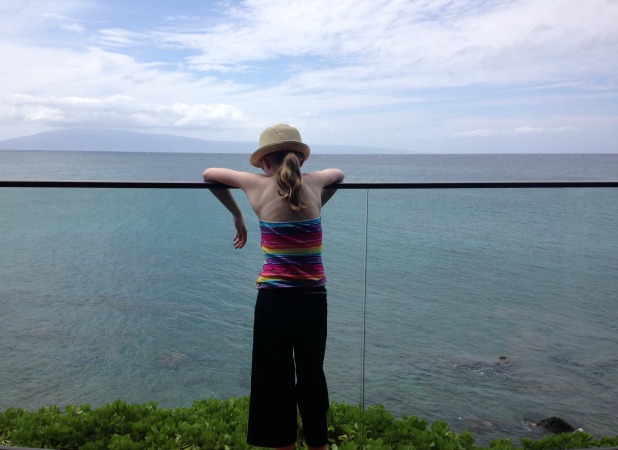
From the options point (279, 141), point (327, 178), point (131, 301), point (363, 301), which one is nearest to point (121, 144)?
→ point (131, 301)

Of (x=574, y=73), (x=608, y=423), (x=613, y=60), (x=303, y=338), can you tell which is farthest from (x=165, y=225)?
(x=613, y=60)

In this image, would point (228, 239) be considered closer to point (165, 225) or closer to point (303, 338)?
point (165, 225)

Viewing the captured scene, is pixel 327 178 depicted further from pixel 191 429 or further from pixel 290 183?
pixel 191 429

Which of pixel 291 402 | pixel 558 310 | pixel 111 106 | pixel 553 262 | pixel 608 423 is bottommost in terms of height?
pixel 608 423

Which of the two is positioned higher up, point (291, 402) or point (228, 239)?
point (228, 239)

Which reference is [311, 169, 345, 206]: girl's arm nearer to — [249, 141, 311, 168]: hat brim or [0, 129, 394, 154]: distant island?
[249, 141, 311, 168]: hat brim

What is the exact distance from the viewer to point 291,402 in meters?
2.20

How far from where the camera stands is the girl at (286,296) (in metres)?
2.07

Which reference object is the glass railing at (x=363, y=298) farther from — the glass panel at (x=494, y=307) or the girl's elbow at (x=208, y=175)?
the girl's elbow at (x=208, y=175)

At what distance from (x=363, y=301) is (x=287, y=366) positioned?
0.58m

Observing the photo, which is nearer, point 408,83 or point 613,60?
point 408,83

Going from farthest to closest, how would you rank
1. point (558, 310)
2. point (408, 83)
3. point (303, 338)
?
point (408, 83) → point (558, 310) → point (303, 338)

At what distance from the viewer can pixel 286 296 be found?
206 cm

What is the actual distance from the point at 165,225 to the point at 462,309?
1.33 m
